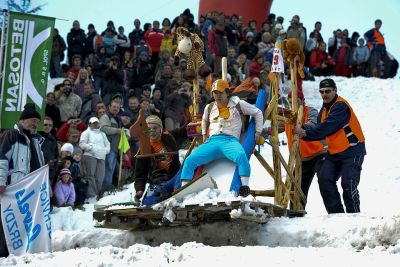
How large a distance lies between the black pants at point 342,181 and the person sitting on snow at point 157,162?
1.67 m

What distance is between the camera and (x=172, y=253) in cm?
740

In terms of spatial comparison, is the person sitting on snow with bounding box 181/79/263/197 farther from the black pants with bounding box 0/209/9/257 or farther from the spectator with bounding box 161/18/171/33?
the spectator with bounding box 161/18/171/33

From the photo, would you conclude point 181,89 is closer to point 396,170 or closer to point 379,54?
point 396,170

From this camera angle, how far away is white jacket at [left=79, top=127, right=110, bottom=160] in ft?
46.8

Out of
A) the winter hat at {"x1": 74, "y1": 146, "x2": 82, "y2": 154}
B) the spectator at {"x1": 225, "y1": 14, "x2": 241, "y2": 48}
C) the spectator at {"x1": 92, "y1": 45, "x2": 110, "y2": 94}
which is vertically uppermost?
the spectator at {"x1": 225, "y1": 14, "x2": 241, "y2": 48}

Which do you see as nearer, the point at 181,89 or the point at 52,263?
the point at 52,263

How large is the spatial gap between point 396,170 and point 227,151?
21.6 feet

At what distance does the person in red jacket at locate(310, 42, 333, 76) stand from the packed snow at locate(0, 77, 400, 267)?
7.75 meters

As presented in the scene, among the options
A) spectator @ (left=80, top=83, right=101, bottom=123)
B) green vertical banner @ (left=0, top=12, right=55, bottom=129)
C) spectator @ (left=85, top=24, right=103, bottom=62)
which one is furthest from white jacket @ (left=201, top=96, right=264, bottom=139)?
spectator @ (left=85, top=24, right=103, bottom=62)

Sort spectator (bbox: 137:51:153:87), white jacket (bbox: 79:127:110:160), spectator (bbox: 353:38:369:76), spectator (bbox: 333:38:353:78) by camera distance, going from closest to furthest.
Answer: white jacket (bbox: 79:127:110:160) → spectator (bbox: 137:51:153:87) → spectator (bbox: 353:38:369:76) → spectator (bbox: 333:38:353:78)

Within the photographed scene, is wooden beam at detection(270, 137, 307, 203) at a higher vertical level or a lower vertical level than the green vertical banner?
lower

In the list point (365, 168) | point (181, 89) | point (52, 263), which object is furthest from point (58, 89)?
point (52, 263)

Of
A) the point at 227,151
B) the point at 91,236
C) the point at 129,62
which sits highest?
the point at 129,62

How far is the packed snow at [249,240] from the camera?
7184 millimetres
